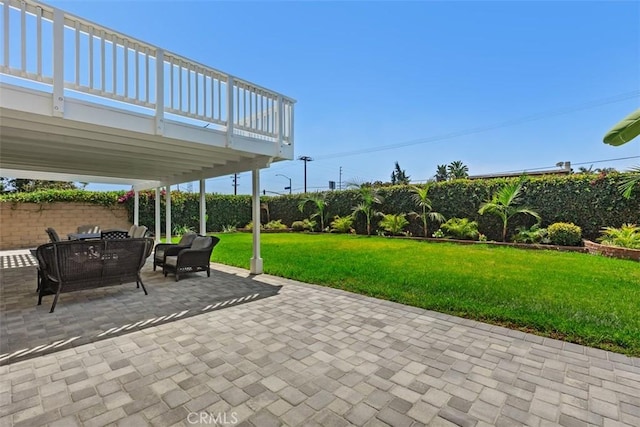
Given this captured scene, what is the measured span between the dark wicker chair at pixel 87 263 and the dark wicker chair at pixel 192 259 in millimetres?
942

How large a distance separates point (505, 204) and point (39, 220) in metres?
17.7

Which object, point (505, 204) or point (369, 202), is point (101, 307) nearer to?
point (369, 202)

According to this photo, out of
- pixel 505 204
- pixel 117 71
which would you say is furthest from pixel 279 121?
pixel 505 204

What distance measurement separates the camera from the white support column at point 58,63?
11.7ft

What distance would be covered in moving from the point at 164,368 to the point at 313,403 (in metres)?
1.45

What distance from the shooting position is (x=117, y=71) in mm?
4180

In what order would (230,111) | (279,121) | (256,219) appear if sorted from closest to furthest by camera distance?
(230,111)
(279,121)
(256,219)

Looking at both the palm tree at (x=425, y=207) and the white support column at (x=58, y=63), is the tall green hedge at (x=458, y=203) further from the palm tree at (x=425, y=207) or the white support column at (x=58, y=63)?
the white support column at (x=58, y=63)

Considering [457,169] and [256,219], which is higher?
[457,169]

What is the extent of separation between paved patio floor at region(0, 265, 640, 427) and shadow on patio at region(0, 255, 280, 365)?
0.32 metres

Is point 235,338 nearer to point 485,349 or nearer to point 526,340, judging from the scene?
point 485,349

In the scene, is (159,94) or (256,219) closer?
(159,94)

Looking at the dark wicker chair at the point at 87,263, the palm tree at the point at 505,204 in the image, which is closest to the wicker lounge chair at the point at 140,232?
the dark wicker chair at the point at 87,263

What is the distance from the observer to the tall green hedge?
9430 millimetres
